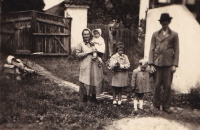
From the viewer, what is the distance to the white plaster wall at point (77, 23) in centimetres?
454

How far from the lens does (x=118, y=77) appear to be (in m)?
4.57

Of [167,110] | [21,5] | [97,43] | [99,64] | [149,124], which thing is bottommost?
[149,124]

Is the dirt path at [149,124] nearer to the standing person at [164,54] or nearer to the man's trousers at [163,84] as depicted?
the man's trousers at [163,84]

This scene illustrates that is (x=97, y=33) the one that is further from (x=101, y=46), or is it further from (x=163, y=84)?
(x=163, y=84)

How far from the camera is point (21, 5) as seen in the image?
4391mm

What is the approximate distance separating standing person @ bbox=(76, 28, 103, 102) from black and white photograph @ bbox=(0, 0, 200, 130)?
0.01 m

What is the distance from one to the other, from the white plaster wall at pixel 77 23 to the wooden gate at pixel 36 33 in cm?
7

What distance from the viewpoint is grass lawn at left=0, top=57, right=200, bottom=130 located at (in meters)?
4.19

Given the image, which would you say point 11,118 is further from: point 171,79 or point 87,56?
point 171,79

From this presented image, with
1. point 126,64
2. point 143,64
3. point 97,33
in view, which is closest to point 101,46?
point 97,33

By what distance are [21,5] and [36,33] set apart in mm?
444

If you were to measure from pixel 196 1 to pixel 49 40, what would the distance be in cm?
225

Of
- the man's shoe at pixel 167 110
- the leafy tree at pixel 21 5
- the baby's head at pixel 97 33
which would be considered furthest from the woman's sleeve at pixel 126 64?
the leafy tree at pixel 21 5

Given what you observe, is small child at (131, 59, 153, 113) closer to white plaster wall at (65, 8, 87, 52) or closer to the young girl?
the young girl
